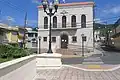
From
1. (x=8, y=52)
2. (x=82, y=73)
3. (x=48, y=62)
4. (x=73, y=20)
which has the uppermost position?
(x=73, y=20)

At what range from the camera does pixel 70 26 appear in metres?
42.9

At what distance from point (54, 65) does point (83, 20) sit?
30.6 m

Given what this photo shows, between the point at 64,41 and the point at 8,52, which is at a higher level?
the point at 64,41

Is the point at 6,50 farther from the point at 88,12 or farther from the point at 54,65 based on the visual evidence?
the point at 88,12

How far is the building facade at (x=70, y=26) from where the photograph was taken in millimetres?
41781

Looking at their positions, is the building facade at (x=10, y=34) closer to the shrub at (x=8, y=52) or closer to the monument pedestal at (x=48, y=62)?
the monument pedestal at (x=48, y=62)

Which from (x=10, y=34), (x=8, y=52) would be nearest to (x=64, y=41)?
(x=10, y=34)

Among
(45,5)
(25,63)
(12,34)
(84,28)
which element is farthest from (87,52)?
(25,63)

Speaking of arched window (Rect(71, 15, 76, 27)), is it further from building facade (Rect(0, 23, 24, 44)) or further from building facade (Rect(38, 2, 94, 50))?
building facade (Rect(0, 23, 24, 44))

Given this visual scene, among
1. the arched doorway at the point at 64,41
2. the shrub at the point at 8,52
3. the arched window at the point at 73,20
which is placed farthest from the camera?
the arched doorway at the point at 64,41

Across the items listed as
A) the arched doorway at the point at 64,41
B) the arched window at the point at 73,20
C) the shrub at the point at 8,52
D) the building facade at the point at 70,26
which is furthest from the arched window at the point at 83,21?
the shrub at the point at 8,52

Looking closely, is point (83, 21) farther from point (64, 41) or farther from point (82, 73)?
point (82, 73)

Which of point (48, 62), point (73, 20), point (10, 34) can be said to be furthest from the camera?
point (10, 34)

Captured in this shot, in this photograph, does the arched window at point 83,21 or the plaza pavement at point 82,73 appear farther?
the arched window at point 83,21
